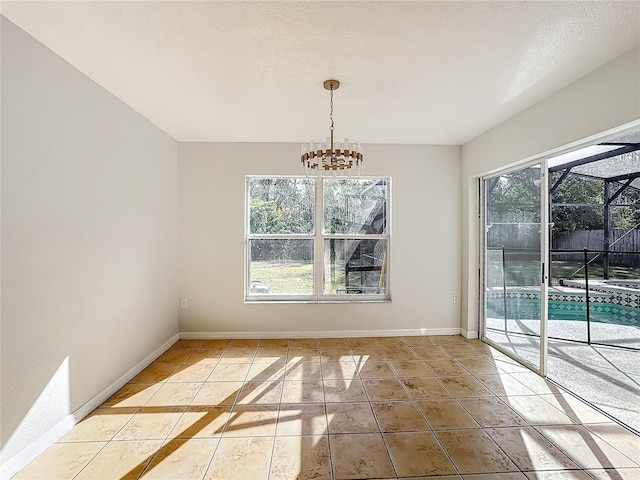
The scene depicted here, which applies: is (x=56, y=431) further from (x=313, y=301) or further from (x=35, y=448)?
(x=313, y=301)

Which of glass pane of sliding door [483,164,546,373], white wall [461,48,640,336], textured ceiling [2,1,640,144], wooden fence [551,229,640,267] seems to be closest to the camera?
textured ceiling [2,1,640,144]

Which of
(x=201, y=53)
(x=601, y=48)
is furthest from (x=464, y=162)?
(x=201, y=53)

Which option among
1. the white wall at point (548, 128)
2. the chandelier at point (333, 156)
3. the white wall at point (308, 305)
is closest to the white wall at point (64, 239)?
the white wall at point (308, 305)

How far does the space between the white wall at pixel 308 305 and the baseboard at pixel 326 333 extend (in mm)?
38

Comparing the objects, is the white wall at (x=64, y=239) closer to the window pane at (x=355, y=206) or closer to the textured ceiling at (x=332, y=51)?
the textured ceiling at (x=332, y=51)

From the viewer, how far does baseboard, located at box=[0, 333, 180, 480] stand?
168cm

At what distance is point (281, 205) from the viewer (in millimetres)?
3941

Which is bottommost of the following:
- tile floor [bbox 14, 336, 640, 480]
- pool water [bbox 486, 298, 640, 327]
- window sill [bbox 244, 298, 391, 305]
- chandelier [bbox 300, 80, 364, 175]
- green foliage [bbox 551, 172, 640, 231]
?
tile floor [bbox 14, 336, 640, 480]

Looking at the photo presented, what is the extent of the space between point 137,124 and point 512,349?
14.7ft

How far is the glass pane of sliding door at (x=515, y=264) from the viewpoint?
2891 mm

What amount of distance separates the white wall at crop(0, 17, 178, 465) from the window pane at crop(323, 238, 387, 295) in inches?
83.1

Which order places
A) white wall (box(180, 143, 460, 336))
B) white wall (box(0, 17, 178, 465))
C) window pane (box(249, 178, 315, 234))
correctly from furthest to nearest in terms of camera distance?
window pane (box(249, 178, 315, 234)) → white wall (box(180, 143, 460, 336)) → white wall (box(0, 17, 178, 465))

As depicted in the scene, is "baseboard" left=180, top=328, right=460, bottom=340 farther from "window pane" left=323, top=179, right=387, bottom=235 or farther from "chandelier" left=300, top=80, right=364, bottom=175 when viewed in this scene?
"chandelier" left=300, top=80, right=364, bottom=175

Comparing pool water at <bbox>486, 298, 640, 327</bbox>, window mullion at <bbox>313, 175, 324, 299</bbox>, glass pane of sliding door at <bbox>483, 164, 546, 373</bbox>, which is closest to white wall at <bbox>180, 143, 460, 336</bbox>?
window mullion at <bbox>313, 175, 324, 299</bbox>
